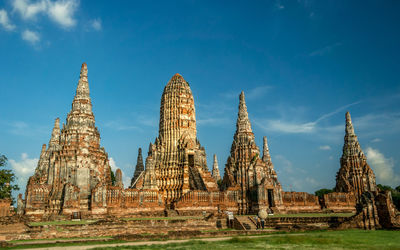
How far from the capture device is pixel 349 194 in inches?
1813

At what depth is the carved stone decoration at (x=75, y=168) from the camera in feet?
107

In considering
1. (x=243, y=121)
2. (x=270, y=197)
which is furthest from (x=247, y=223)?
(x=243, y=121)

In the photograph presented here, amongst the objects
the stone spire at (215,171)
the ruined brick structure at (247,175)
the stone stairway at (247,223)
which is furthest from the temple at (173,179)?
the stone spire at (215,171)

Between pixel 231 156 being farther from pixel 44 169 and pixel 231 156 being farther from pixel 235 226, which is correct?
pixel 44 169

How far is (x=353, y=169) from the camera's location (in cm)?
5341

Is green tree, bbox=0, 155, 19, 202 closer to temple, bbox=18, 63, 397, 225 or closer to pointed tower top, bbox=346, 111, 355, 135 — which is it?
temple, bbox=18, 63, 397, 225

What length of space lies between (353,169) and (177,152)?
2692 centimetres

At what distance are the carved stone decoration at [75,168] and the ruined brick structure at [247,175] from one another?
16.4m

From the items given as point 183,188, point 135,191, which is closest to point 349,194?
point 183,188

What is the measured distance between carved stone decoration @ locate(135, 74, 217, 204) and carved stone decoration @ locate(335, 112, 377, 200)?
20349 mm

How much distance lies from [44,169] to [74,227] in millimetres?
28444

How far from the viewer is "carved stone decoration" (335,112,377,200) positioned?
5162 centimetres

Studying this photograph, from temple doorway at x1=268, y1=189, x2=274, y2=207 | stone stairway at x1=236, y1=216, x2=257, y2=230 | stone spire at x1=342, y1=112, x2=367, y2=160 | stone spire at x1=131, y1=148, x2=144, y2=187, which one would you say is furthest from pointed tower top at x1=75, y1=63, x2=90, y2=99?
stone spire at x1=342, y1=112, x2=367, y2=160

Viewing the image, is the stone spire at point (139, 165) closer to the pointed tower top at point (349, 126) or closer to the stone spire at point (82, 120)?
the stone spire at point (82, 120)
